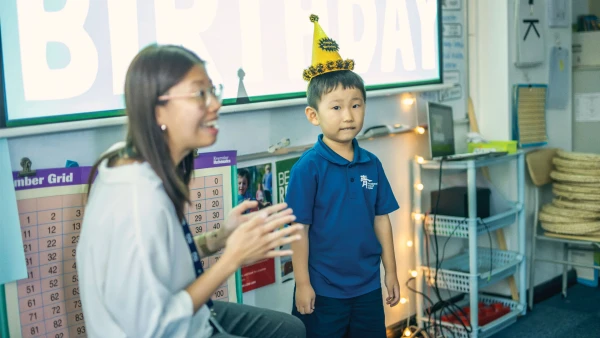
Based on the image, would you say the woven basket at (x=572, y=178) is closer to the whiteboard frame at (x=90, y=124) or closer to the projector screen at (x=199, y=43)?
the projector screen at (x=199, y=43)

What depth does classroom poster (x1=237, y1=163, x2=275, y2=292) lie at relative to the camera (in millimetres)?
2461

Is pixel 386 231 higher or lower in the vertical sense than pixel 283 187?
lower

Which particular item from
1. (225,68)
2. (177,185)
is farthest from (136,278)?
(225,68)

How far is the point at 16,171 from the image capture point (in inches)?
71.3

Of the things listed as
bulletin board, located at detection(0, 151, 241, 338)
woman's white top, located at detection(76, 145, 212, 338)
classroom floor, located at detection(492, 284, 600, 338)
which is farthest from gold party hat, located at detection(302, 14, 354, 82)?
classroom floor, located at detection(492, 284, 600, 338)

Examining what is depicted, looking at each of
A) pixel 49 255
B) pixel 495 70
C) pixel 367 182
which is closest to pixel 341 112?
pixel 367 182

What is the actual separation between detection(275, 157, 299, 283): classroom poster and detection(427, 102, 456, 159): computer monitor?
0.84 meters

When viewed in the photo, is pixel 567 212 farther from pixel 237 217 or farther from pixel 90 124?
pixel 90 124

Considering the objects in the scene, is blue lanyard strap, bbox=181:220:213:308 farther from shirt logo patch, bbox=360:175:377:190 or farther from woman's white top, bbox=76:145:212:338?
shirt logo patch, bbox=360:175:377:190

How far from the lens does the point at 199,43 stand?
2.26 m

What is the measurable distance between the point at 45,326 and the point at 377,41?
5.96ft

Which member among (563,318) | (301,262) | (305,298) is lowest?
(563,318)

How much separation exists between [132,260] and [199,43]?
1.09m

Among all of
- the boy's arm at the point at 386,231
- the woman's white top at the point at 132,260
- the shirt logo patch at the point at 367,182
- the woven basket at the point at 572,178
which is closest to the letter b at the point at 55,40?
the woman's white top at the point at 132,260
